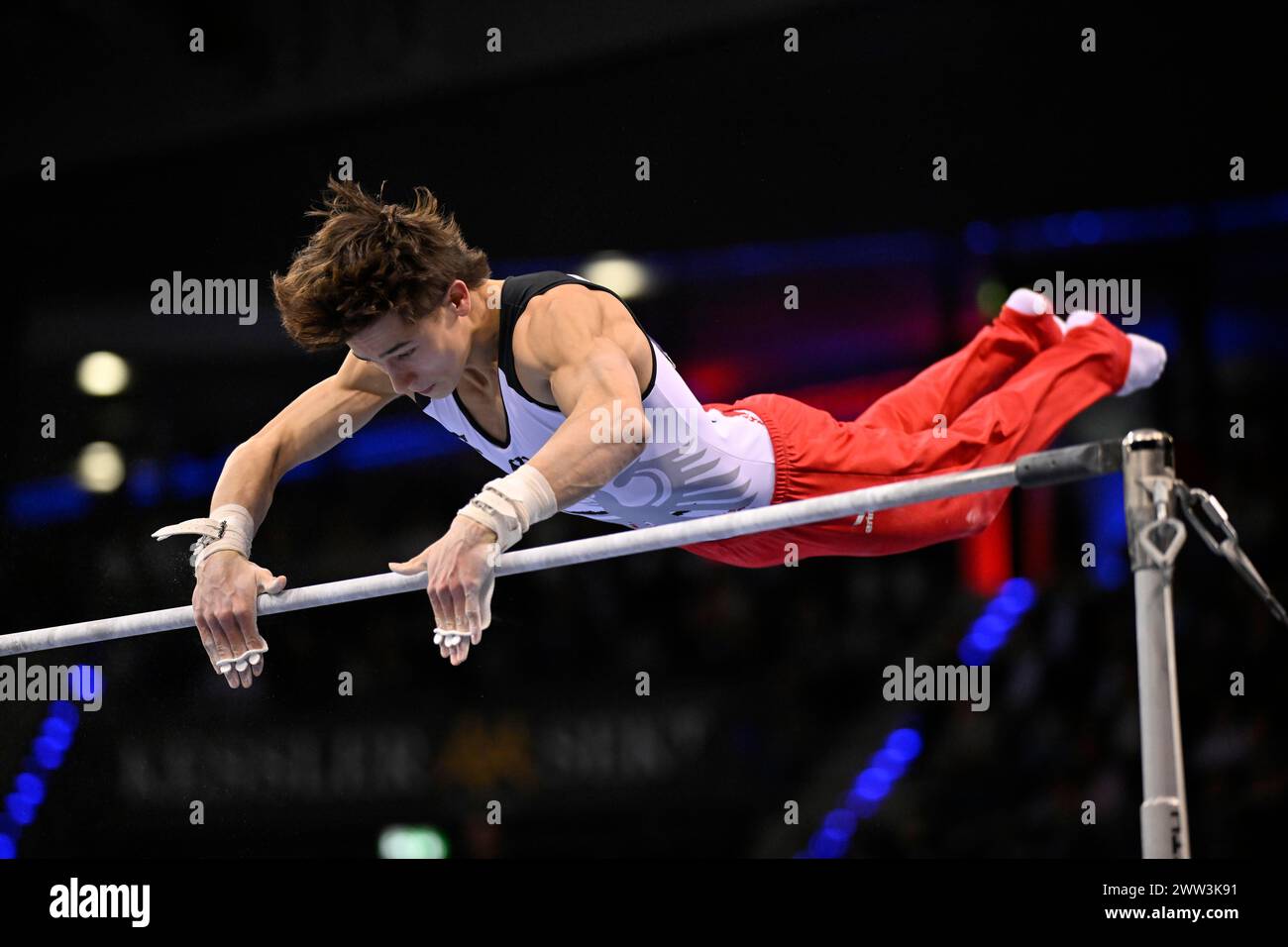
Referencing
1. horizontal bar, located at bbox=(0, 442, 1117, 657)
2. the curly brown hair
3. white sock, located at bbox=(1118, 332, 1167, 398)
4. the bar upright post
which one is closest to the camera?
the bar upright post

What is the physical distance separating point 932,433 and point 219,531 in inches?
66.7

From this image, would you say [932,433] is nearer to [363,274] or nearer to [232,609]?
[363,274]

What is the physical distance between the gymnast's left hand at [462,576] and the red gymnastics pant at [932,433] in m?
0.77

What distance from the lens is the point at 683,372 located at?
448cm

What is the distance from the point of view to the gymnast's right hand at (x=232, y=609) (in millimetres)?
2803

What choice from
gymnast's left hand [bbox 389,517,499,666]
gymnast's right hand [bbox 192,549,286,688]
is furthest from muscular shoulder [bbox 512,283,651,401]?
gymnast's right hand [bbox 192,549,286,688]

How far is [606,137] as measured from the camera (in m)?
4.41

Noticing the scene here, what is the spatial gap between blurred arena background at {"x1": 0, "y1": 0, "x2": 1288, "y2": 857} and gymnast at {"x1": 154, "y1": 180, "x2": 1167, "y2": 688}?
1001 millimetres

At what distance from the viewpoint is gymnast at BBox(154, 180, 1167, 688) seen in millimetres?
2539

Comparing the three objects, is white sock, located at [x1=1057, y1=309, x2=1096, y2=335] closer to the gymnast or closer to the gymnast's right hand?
the gymnast

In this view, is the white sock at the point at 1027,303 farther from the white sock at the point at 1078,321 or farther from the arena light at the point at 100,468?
the arena light at the point at 100,468

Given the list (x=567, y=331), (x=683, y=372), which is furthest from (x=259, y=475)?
(x=683, y=372)

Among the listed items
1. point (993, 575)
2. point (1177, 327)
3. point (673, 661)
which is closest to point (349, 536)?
point (673, 661)

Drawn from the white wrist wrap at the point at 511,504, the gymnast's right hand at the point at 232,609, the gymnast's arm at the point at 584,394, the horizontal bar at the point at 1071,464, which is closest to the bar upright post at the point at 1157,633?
the horizontal bar at the point at 1071,464
